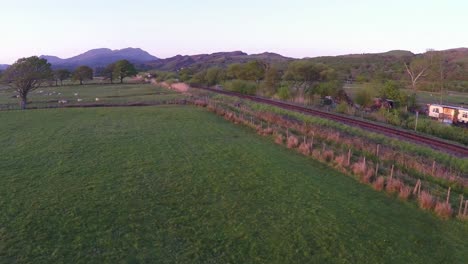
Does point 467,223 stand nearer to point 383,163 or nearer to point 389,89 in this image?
point 383,163

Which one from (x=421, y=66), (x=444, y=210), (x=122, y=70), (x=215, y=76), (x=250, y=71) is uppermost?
(x=122, y=70)

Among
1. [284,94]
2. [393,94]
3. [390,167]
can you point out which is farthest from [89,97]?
[390,167]

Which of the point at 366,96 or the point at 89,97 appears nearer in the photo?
the point at 366,96

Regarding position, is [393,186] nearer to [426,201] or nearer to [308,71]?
[426,201]

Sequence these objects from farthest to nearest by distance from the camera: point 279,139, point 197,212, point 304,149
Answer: point 279,139, point 304,149, point 197,212

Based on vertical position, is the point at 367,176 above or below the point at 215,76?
below

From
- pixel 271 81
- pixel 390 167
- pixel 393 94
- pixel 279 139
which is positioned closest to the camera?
pixel 390 167

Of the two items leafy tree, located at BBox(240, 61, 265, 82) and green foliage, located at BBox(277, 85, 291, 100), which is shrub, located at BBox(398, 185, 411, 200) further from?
leafy tree, located at BBox(240, 61, 265, 82)

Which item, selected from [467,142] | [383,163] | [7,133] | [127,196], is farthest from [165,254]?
[467,142]
